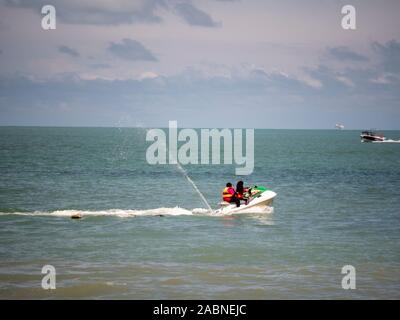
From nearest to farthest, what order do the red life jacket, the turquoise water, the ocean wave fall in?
the turquoise water < the ocean wave < the red life jacket

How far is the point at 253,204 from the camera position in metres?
30.1

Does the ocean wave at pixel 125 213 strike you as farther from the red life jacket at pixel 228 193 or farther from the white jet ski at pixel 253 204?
the red life jacket at pixel 228 193

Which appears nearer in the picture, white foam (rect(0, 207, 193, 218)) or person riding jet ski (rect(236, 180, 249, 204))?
white foam (rect(0, 207, 193, 218))

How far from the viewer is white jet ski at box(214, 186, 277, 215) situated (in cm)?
2959

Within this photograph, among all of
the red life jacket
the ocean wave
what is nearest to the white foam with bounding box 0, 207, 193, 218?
the ocean wave

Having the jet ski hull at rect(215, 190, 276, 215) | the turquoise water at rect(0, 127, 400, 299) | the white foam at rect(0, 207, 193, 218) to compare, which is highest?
the jet ski hull at rect(215, 190, 276, 215)

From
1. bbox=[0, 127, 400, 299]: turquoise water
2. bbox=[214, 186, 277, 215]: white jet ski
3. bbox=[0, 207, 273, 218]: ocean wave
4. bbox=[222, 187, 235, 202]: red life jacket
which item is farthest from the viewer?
bbox=[214, 186, 277, 215]: white jet ski

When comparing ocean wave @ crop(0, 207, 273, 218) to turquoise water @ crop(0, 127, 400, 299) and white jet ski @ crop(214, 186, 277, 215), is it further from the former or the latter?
white jet ski @ crop(214, 186, 277, 215)

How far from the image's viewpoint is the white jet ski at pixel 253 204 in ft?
97.1

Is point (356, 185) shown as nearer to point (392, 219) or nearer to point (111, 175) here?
point (392, 219)

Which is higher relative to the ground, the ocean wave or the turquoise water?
the ocean wave
